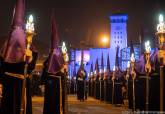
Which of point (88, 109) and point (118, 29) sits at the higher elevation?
point (118, 29)

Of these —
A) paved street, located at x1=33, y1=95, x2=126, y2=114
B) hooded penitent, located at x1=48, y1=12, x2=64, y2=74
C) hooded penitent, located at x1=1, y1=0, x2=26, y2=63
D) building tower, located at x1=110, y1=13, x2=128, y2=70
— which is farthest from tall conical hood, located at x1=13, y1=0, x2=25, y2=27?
building tower, located at x1=110, y1=13, x2=128, y2=70

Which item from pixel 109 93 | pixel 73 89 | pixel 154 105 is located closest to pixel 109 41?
pixel 73 89

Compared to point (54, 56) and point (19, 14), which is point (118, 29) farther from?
point (19, 14)

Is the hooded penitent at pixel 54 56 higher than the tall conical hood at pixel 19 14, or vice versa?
the tall conical hood at pixel 19 14

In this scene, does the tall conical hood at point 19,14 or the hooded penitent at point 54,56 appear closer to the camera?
the tall conical hood at point 19,14

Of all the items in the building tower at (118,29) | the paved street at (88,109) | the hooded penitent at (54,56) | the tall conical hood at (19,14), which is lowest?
the paved street at (88,109)

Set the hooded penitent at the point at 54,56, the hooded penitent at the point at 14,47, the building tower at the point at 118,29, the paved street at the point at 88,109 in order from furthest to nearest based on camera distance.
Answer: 1. the building tower at the point at 118,29
2. the paved street at the point at 88,109
3. the hooded penitent at the point at 54,56
4. the hooded penitent at the point at 14,47

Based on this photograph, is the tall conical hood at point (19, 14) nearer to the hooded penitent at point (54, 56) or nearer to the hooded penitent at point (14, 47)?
the hooded penitent at point (14, 47)

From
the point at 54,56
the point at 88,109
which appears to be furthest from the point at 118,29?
the point at 54,56

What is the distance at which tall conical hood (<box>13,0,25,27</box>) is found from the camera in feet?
33.9

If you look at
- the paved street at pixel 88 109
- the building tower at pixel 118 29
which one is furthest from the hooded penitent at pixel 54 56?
the building tower at pixel 118 29

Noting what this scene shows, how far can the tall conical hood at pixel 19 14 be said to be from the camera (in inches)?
407

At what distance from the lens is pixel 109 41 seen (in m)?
148

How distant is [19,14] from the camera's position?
10.4 meters
